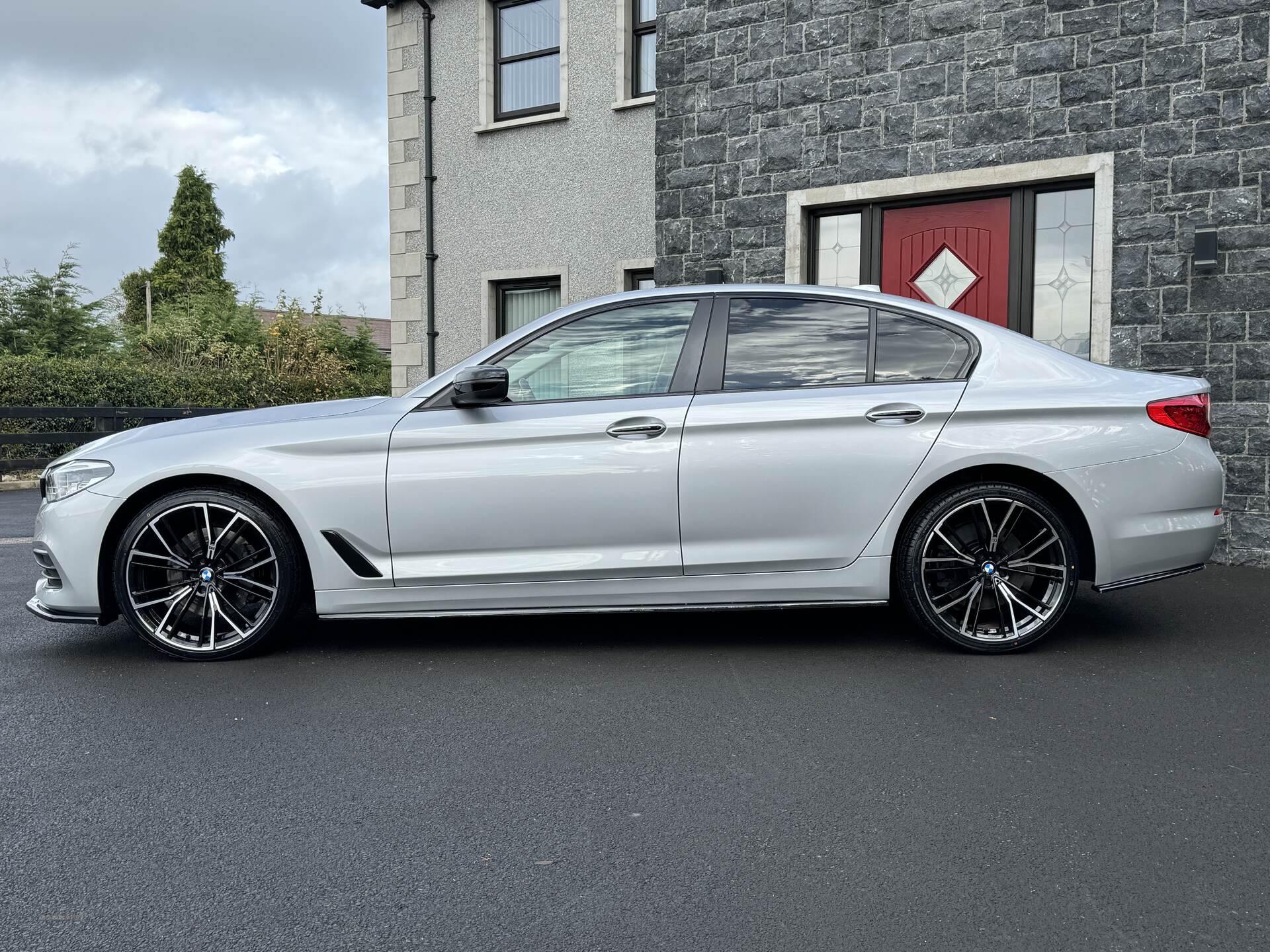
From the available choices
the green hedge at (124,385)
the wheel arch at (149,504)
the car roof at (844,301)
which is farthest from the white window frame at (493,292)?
the wheel arch at (149,504)

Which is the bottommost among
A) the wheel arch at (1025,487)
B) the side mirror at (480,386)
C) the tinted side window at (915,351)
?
the wheel arch at (1025,487)

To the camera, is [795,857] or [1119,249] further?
[1119,249]

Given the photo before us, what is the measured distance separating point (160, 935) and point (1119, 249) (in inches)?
323

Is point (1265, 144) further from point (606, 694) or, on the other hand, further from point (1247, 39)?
point (606, 694)

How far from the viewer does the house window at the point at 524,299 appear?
14305 millimetres

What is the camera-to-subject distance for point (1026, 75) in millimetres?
9141

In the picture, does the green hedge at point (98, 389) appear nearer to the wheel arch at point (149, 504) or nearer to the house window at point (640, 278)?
the house window at point (640, 278)

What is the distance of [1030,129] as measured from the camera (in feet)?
30.0

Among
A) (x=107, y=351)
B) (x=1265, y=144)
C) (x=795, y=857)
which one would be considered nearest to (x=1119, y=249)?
(x=1265, y=144)

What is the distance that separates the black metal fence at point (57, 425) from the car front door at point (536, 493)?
1190 cm

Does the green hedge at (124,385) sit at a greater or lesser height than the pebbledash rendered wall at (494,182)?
lesser

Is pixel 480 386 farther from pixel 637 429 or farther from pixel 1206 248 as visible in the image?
pixel 1206 248

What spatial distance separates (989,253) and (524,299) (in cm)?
663

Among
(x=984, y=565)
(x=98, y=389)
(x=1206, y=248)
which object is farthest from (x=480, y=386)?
(x=98, y=389)
